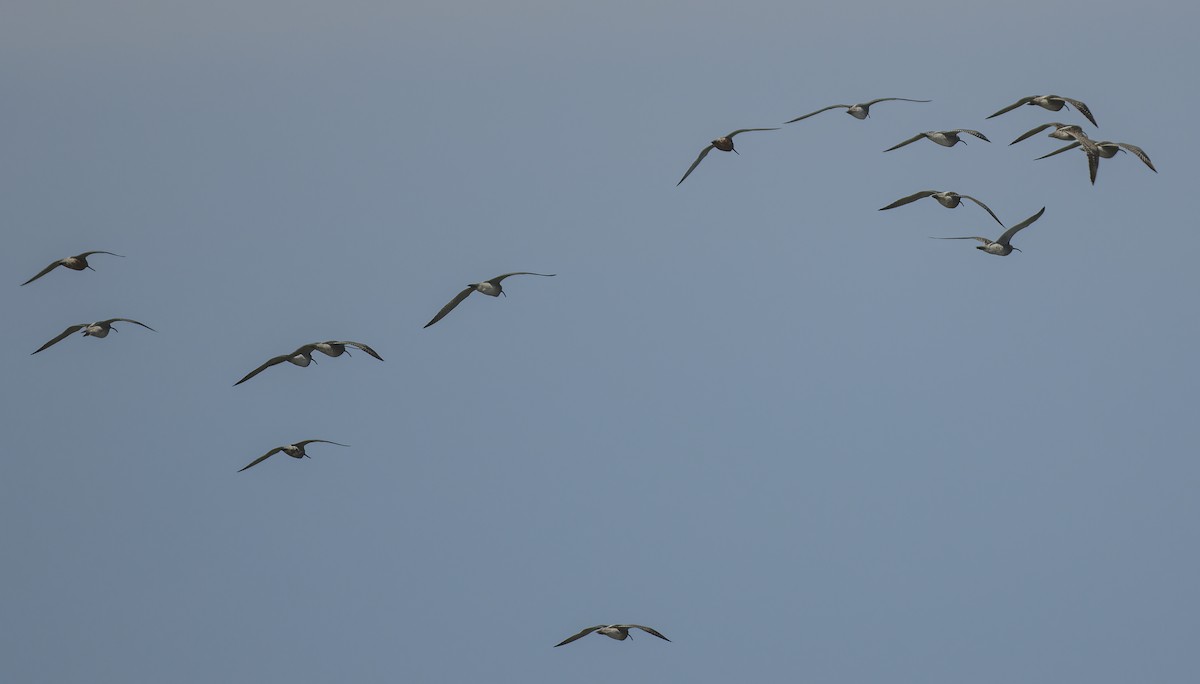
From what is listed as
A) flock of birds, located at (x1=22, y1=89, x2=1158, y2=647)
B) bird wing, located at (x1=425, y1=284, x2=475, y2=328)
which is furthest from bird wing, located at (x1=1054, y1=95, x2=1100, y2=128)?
bird wing, located at (x1=425, y1=284, x2=475, y2=328)

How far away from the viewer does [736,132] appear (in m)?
87.8

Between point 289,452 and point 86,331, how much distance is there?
32.8 ft

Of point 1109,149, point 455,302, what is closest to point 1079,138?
point 1109,149

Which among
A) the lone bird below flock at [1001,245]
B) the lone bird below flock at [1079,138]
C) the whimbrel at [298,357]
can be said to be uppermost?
the lone bird below flock at [1079,138]

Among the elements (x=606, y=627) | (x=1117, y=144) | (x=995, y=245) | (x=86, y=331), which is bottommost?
(x=606, y=627)

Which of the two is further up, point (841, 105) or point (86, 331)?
point (841, 105)

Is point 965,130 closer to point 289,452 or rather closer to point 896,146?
point 896,146

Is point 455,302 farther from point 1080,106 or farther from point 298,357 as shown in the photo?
point 1080,106

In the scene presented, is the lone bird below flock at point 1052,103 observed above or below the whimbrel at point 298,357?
above

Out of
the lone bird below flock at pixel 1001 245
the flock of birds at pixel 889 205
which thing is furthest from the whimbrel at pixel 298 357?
the lone bird below flock at pixel 1001 245

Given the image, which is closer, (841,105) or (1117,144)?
(1117,144)

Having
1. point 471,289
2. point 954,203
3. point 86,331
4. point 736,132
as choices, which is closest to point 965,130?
point 954,203

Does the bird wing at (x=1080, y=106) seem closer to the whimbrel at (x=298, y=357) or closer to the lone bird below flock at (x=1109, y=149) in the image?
the lone bird below flock at (x=1109, y=149)

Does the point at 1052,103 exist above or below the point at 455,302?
above
